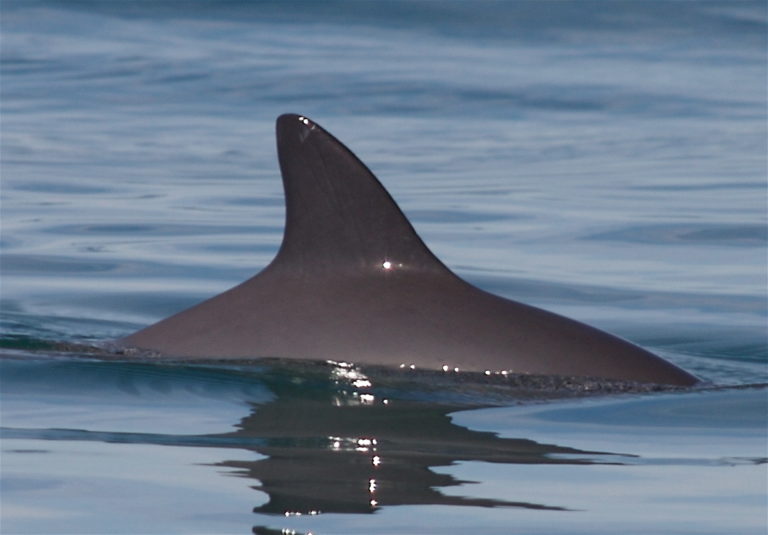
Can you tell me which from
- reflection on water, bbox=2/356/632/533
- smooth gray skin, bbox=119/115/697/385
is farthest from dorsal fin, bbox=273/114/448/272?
reflection on water, bbox=2/356/632/533

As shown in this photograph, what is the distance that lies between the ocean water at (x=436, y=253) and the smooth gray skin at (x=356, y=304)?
14cm

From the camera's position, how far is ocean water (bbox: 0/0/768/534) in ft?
15.8

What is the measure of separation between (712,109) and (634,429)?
19988mm

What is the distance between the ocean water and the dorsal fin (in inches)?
17.9

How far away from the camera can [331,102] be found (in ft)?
88.9

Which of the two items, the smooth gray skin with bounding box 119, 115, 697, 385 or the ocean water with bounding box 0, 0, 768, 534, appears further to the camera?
the smooth gray skin with bounding box 119, 115, 697, 385

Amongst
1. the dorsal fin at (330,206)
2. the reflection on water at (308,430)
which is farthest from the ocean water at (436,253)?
the dorsal fin at (330,206)

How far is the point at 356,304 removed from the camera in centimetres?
658

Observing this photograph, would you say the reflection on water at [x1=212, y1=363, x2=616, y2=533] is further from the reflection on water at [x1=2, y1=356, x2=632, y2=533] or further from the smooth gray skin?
the smooth gray skin

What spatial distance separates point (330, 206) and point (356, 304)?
378mm

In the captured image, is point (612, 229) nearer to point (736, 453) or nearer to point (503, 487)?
point (736, 453)

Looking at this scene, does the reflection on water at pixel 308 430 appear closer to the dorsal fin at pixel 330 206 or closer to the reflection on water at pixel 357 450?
the reflection on water at pixel 357 450

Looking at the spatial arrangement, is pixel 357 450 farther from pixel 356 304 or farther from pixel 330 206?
pixel 330 206

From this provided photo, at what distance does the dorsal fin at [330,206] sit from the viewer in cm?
649
